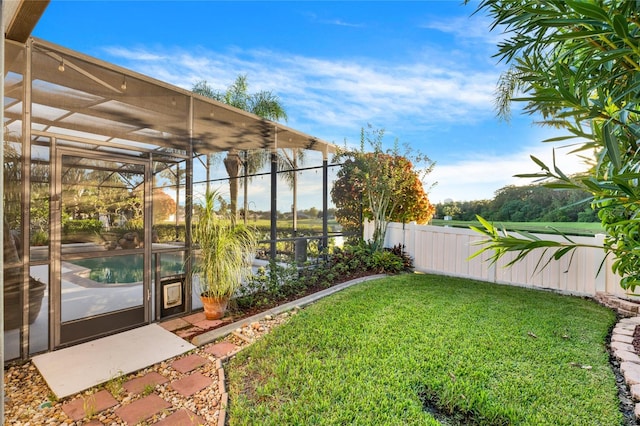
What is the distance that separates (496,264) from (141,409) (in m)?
6.09

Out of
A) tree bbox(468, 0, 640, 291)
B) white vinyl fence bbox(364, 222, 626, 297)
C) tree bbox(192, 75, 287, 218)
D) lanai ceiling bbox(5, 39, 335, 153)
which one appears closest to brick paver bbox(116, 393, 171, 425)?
tree bbox(468, 0, 640, 291)

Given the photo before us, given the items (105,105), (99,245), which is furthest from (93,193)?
(105,105)

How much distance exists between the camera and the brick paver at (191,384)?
246 cm

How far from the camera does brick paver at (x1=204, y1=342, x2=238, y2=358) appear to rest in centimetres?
307

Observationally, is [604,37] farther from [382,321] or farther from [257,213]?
[257,213]

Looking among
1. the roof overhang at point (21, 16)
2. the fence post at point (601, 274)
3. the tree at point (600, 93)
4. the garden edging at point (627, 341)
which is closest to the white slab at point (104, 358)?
the roof overhang at point (21, 16)

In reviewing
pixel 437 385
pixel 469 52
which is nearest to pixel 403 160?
pixel 469 52

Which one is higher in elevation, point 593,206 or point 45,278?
point 593,206

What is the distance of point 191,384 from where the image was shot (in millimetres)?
2551

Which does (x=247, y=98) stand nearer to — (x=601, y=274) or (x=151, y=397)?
(x=151, y=397)

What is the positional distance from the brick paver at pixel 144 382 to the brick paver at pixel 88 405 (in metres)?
0.15

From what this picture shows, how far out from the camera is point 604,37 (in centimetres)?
116

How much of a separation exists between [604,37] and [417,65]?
259 inches

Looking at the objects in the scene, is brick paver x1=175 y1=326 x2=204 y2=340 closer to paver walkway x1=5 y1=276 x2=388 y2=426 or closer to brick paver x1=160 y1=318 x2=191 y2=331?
brick paver x1=160 y1=318 x2=191 y2=331
